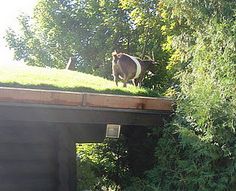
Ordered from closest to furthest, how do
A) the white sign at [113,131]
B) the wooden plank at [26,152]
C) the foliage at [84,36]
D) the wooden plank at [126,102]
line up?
the wooden plank at [126,102] < the wooden plank at [26,152] < the white sign at [113,131] < the foliage at [84,36]

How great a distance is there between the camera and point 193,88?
535cm

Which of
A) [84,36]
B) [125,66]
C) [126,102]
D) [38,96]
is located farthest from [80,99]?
[84,36]

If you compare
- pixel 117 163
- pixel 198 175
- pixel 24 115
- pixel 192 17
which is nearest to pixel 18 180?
pixel 24 115

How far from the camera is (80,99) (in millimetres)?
4922

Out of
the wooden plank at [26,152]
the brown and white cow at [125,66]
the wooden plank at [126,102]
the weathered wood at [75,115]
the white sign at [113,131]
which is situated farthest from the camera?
the brown and white cow at [125,66]

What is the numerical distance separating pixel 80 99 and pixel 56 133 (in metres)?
0.94

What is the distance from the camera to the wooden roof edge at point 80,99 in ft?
15.0

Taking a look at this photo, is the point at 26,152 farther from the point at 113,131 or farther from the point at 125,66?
the point at 125,66

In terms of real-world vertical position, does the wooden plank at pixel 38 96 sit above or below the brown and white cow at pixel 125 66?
below

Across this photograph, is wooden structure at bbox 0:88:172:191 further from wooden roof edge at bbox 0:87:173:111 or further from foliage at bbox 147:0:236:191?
foliage at bbox 147:0:236:191

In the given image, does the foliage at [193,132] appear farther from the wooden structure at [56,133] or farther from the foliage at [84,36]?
the foliage at [84,36]

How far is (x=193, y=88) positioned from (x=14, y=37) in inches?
714

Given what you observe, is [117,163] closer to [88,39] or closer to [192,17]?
[192,17]

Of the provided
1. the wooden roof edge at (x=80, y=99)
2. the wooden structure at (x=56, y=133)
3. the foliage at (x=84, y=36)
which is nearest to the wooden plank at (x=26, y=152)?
the wooden structure at (x=56, y=133)
